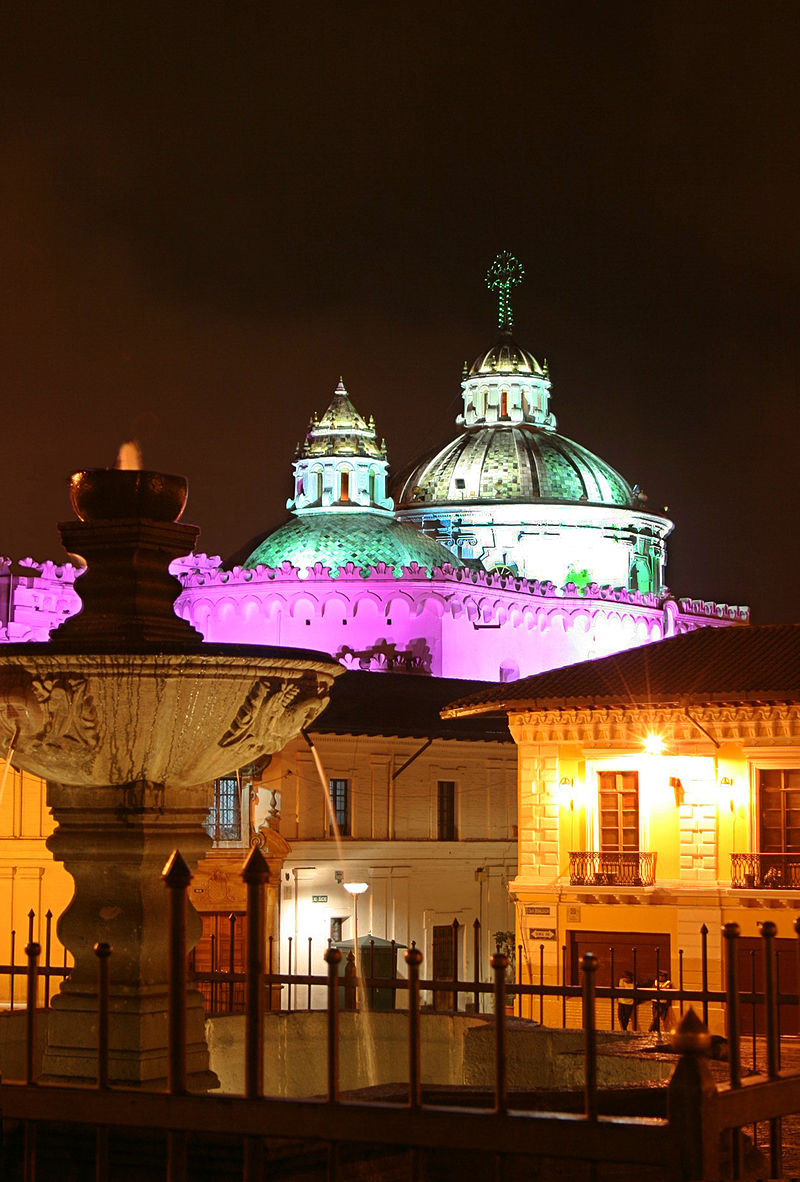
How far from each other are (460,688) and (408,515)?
31606 mm

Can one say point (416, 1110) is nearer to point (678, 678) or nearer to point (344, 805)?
point (678, 678)

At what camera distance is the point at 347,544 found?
6162 cm

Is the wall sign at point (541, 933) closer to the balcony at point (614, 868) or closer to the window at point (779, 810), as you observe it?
the balcony at point (614, 868)

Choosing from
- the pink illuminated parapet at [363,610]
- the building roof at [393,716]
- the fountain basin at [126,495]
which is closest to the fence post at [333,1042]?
the fountain basin at [126,495]

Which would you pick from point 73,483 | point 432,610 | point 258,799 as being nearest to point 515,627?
point 432,610

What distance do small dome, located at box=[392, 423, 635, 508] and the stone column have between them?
215 feet

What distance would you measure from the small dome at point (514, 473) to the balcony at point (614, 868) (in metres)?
50.2

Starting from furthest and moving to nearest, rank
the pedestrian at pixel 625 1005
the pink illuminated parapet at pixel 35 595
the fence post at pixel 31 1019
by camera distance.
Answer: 1. the pink illuminated parapet at pixel 35 595
2. the pedestrian at pixel 625 1005
3. the fence post at pixel 31 1019

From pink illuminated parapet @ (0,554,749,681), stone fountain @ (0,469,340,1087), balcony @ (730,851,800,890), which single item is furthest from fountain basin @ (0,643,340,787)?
pink illuminated parapet @ (0,554,749,681)

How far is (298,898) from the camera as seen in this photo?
1323 inches

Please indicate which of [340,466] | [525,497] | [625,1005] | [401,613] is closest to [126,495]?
[625,1005]

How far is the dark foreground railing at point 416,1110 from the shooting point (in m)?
6.39

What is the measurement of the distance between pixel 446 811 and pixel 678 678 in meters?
12.4

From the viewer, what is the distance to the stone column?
374 inches
